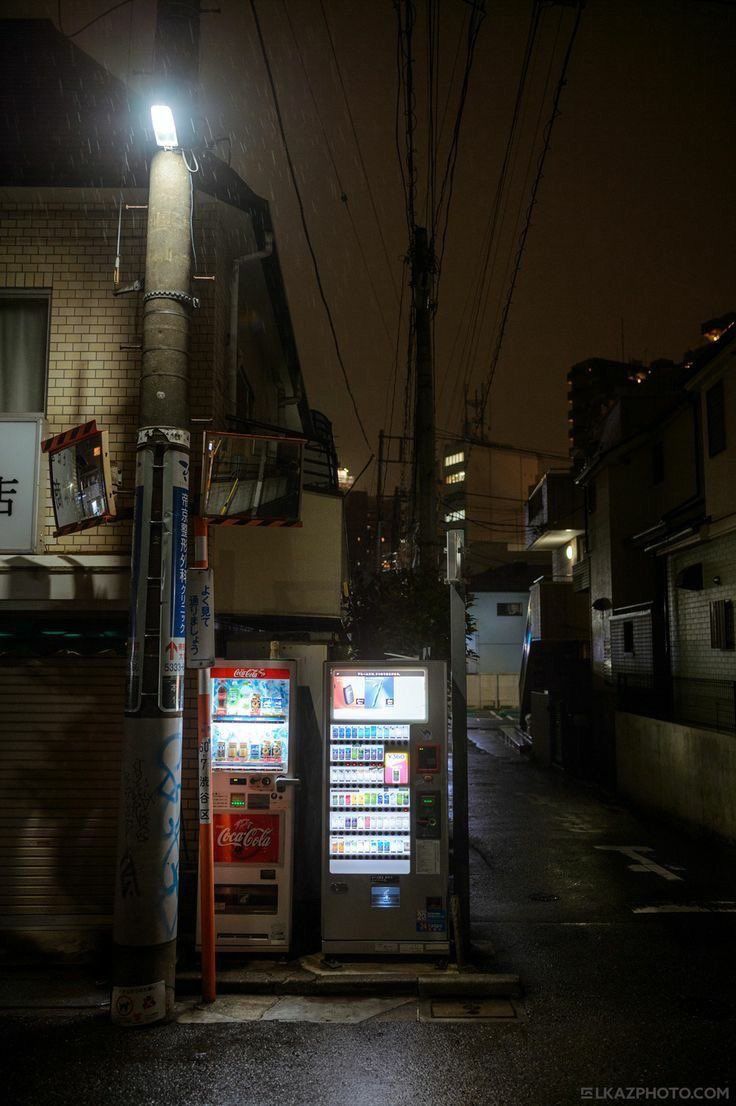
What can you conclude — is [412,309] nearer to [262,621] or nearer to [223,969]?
[262,621]

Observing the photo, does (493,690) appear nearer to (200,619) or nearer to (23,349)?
(23,349)

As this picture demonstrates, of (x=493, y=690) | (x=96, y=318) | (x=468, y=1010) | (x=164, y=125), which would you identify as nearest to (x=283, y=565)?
(x=96, y=318)

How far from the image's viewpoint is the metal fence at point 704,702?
13391 mm

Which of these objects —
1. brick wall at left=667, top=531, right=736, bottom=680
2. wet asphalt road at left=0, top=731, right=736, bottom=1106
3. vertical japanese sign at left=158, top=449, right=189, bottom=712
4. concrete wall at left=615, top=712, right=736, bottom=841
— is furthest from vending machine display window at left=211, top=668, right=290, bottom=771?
brick wall at left=667, top=531, right=736, bottom=680

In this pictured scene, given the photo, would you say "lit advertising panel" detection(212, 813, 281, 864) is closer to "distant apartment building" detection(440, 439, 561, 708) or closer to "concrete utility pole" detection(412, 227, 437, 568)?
"concrete utility pole" detection(412, 227, 437, 568)

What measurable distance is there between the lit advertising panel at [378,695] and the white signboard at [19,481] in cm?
335

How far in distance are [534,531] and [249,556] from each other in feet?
81.1

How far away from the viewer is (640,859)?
35.1 ft

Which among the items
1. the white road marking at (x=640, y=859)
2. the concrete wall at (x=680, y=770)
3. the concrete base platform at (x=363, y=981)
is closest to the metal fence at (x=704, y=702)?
the concrete wall at (x=680, y=770)

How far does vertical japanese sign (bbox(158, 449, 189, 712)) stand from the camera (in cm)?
580

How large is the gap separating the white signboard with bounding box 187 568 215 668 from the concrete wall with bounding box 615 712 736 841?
852cm

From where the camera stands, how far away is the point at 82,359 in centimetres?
772

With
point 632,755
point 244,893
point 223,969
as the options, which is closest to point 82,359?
point 244,893

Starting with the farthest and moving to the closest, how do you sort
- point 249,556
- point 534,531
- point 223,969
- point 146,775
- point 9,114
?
1. point 534,531
2. point 9,114
3. point 249,556
4. point 223,969
5. point 146,775
